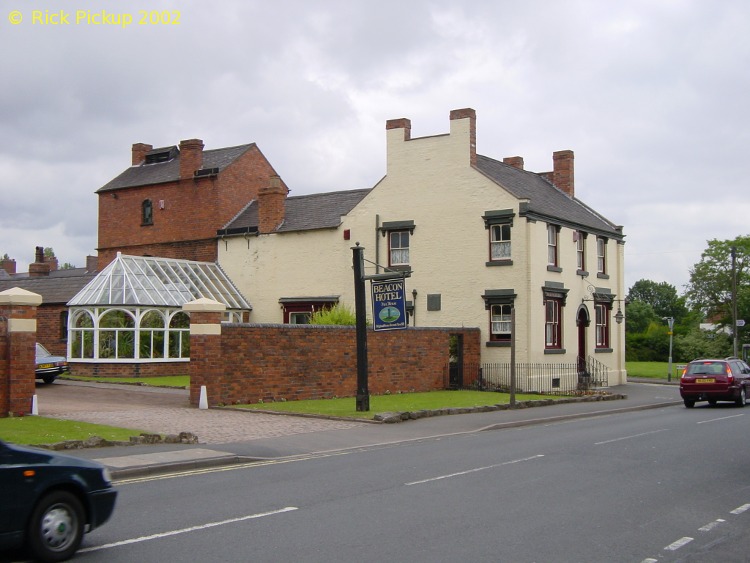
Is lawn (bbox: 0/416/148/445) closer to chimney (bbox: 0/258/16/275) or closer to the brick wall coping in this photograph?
the brick wall coping

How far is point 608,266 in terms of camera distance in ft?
126

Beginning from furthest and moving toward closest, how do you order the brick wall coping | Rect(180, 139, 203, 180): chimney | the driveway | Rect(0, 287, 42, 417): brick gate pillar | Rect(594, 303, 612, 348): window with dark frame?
1. Rect(180, 139, 203, 180): chimney
2. Rect(594, 303, 612, 348): window with dark frame
3. the brick wall coping
4. Rect(0, 287, 42, 417): brick gate pillar
5. the driveway

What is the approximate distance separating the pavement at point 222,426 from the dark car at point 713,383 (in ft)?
4.72

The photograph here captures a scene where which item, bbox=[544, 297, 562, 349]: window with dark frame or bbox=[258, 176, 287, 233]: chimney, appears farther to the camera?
bbox=[258, 176, 287, 233]: chimney

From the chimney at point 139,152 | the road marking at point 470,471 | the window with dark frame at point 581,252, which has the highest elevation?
the chimney at point 139,152

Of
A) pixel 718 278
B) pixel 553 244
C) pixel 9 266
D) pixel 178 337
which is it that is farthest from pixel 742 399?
pixel 9 266

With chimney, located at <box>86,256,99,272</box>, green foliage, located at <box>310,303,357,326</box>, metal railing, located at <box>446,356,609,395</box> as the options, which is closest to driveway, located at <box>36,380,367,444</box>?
green foliage, located at <box>310,303,357,326</box>

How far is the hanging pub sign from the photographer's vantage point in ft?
72.1

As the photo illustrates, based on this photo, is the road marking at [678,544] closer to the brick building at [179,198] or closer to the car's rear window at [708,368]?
the car's rear window at [708,368]

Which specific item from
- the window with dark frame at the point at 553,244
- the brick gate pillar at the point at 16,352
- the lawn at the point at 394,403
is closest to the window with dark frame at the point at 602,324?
the window with dark frame at the point at 553,244

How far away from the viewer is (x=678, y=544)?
7844mm

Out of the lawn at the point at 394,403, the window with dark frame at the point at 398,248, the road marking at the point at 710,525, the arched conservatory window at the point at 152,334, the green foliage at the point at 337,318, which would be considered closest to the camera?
the road marking at the point at 710,525

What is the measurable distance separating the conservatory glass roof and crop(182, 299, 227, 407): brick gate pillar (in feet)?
37.0

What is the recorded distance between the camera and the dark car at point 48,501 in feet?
22.3
